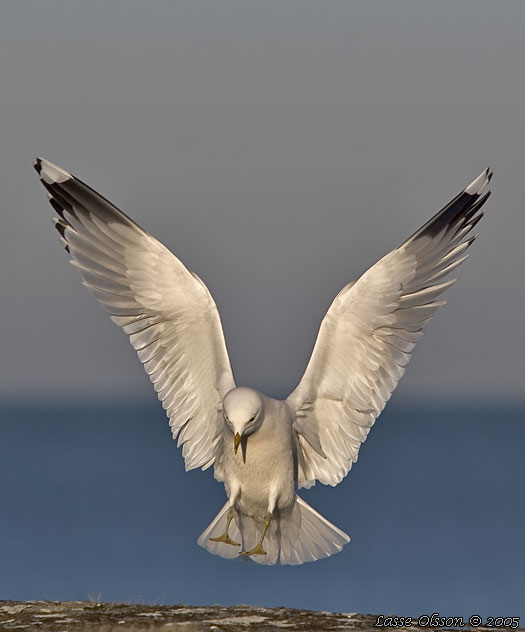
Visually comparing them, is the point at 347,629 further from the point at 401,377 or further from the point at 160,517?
the point at 160,517

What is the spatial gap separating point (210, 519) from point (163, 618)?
81.1ft

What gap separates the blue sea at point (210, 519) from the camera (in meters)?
29.1

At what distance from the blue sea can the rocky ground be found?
38 centimetres

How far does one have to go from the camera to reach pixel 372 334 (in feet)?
31.2

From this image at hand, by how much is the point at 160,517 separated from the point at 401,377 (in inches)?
1410

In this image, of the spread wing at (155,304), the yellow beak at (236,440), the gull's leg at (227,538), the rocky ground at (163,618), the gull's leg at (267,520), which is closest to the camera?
the rocky ground at (163,618)

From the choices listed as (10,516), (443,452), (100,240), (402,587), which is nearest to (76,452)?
(443,452)

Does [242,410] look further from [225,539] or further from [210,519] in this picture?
[210,519]

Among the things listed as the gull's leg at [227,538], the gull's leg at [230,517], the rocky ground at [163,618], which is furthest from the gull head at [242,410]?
the rocky ground at [163,618]

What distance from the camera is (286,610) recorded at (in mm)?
8023

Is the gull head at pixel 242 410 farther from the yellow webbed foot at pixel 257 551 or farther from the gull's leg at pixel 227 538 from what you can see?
the yellow webbed foot at pixel 257 551

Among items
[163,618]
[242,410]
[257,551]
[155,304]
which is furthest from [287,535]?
[163,618]

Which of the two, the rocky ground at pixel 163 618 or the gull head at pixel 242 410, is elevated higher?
the gull head at pixel 242 410

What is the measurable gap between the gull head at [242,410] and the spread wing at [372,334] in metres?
0.71
